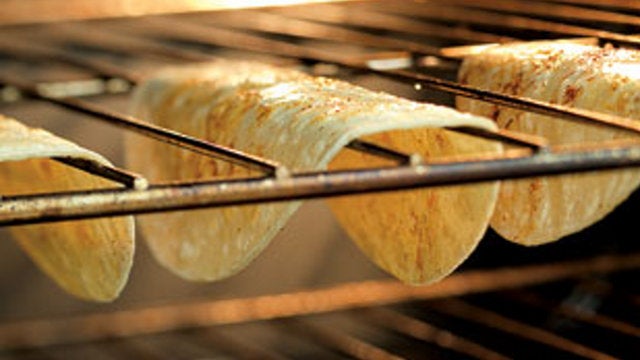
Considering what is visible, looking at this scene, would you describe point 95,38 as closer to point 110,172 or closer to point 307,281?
point 307,281

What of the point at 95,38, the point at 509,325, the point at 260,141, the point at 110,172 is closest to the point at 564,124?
the point at 260,141

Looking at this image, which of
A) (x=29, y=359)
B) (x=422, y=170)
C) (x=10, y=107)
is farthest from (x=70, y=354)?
(x=422, y=170)

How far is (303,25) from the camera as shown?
169 centimetres

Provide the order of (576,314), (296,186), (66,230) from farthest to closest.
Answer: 1. (576,314)
2. (66,230)
3. (296,186)

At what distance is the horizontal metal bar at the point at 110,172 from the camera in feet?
2.34

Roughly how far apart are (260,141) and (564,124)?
0.25m

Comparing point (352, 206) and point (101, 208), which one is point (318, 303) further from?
point (101, 208)

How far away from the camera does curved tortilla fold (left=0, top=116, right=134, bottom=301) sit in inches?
31.8

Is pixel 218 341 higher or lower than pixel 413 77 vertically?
lower

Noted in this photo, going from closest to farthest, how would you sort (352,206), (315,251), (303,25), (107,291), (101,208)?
(101,208), (107,291), (352,206), (303,25), (315,251)

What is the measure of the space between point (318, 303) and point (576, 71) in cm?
89

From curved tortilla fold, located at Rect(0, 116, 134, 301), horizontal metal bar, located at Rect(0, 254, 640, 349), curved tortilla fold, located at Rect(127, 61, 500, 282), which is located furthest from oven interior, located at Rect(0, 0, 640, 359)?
curved tortilla fold, located at Rect(0, 116, 134, 301)

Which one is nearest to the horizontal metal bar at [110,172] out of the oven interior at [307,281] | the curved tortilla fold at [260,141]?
the curved tortilla fold at [260,141]

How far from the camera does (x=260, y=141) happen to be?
0.92 m
